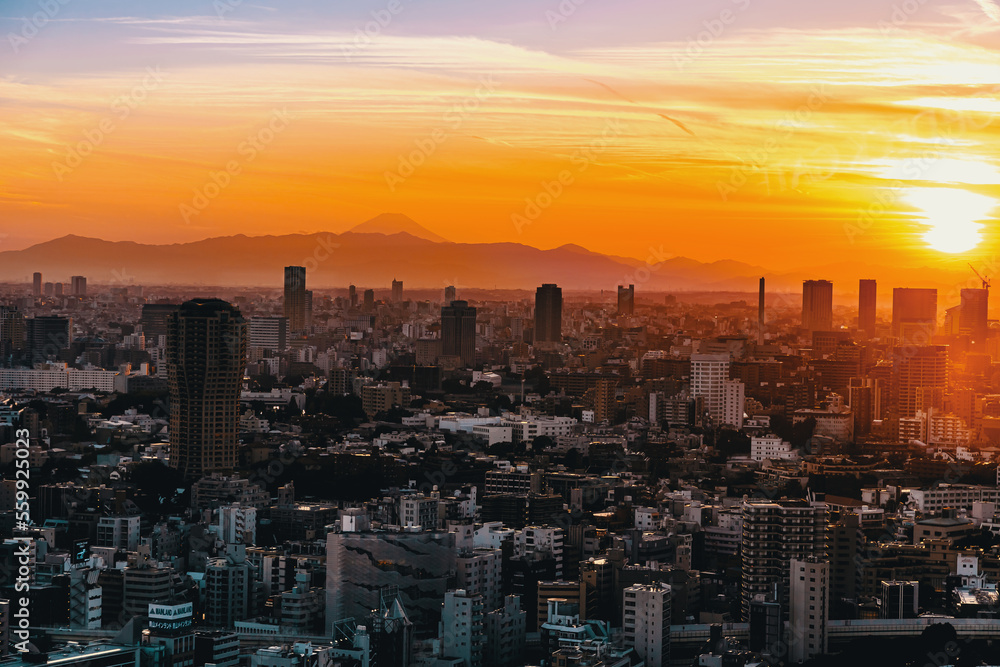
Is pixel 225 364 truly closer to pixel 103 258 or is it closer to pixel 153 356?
pixel 153 356

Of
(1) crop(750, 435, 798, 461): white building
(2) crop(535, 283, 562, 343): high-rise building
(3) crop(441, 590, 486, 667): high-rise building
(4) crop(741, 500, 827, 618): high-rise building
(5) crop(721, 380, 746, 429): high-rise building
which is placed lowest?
(3) crop(441, 590, 486, 667): high-rise building

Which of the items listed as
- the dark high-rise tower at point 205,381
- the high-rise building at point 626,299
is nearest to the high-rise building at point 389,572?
the dark high-rise tower at point 205,381

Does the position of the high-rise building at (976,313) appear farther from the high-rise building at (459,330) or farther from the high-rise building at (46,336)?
the high-rise building at (46,336)

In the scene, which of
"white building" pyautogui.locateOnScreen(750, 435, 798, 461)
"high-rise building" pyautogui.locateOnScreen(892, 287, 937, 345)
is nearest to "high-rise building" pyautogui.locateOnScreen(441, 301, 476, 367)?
"high-rise building" pyautogui.locateOnScreen(892, 287, 937, 345)

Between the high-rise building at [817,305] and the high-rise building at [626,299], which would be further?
the high-rise building at [626,299]

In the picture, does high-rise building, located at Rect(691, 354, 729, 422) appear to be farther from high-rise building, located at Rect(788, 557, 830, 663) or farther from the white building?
high-rise building, located at Rect(788, 557, 830, 663)

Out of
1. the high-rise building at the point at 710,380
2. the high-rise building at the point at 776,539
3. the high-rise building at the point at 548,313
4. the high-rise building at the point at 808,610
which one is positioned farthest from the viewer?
the high-rise building at the point at 548,313

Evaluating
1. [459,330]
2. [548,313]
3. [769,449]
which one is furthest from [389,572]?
[548,313]
